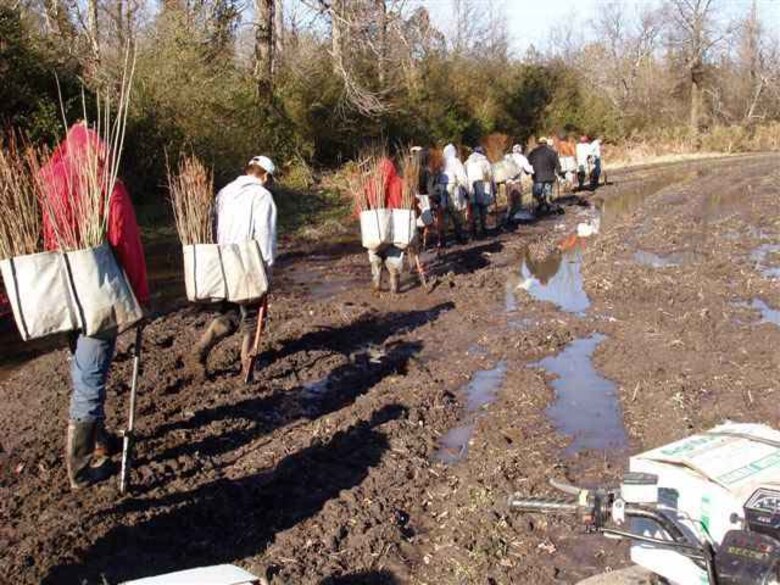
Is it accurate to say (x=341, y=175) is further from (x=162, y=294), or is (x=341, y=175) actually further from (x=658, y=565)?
(x=658, y=565)

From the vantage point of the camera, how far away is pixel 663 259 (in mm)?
13406

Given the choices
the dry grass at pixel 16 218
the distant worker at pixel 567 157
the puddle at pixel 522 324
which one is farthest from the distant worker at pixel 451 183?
the distant worker at pixel 567 157

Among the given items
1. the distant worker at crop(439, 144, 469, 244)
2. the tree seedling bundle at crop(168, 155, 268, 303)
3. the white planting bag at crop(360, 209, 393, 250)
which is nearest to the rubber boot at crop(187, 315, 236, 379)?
the tree seedling bundle at crop(168, 155, 268, 303)

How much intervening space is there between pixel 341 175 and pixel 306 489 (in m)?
20.8

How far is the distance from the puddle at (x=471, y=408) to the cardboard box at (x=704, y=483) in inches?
Answer: 122

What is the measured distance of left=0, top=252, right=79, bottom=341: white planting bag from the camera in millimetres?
Result: 4621

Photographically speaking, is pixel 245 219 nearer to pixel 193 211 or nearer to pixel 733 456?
pixel 193 211

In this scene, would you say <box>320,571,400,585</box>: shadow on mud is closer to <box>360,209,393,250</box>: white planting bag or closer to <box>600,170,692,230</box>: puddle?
<box>360,209,393,250</box>: white planting bag

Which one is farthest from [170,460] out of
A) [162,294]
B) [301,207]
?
[301,207]

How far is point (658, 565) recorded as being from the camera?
2613 millimetres

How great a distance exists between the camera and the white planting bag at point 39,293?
462cm

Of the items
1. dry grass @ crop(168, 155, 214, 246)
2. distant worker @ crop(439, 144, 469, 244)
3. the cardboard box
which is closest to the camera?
the cardboard box

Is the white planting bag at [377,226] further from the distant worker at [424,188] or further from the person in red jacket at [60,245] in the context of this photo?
the person in red jacket at [60,245]

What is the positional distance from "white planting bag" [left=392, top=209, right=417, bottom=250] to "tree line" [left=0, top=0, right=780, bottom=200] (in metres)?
3.69
